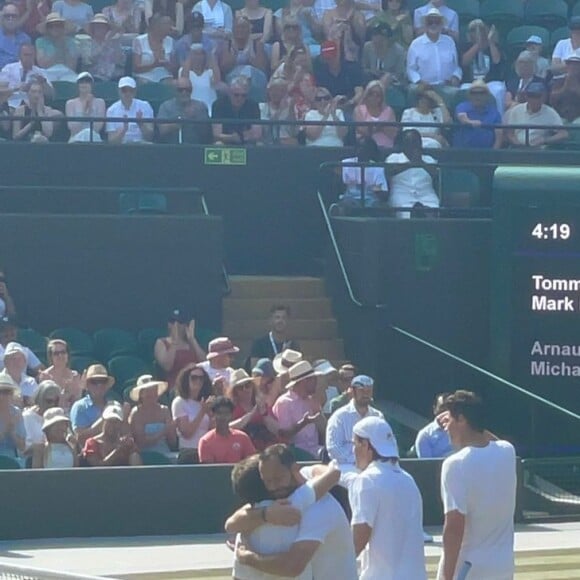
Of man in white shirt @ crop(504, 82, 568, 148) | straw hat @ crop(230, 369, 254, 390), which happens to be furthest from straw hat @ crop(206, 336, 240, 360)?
man in white shirt @ crop(504, 82, 568, 148)

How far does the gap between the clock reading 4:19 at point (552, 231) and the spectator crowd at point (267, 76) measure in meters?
2.93

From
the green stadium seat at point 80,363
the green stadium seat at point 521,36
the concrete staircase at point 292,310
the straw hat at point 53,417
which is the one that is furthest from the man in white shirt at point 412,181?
the straw hat at point 53,417

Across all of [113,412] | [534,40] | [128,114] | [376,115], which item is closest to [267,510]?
[113,412]

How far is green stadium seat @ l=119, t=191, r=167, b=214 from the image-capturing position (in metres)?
17.0

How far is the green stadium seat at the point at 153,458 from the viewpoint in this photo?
1273 centimetres

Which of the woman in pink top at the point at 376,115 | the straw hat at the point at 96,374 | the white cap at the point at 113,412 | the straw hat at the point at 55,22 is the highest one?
Result: the straw hat at the point at 55,22

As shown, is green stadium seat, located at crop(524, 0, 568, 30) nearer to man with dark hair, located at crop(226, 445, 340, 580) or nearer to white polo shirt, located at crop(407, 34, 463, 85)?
white polo shirt, located at crop(407, 34, 463, 85)

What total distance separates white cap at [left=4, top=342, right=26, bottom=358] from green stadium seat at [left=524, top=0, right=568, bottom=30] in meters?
9.33

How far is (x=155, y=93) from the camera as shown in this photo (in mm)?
17891

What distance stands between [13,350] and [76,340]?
2.12 m

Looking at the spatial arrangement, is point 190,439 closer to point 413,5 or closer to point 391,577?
point 391,577

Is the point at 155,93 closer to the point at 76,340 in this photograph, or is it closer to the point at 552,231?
the point at 76,340

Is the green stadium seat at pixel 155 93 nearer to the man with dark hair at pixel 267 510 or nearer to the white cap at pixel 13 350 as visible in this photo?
the white cap at pixel 13 350

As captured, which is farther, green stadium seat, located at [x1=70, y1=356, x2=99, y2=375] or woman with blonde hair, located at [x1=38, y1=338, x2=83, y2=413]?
green stadium seat, located at [x1=70, y1=356, x2=99, y2=375]
